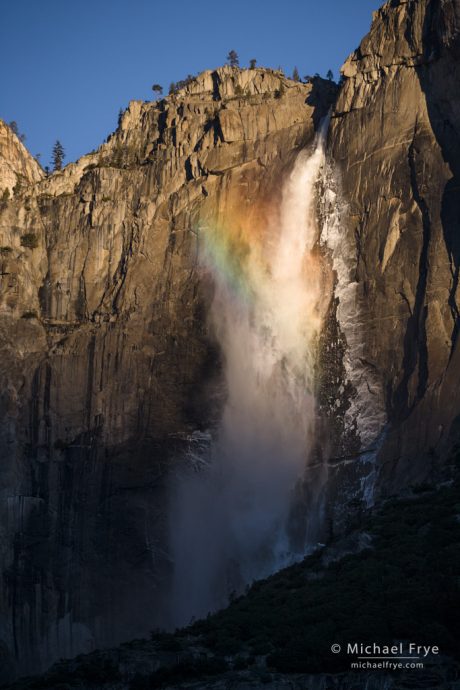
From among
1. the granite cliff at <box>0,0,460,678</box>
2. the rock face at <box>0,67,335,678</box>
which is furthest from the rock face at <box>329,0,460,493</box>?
the rock face at <box>0,67,335,678</box>

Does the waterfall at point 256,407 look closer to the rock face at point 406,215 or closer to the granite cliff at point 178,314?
the granite cliff at point 178,314

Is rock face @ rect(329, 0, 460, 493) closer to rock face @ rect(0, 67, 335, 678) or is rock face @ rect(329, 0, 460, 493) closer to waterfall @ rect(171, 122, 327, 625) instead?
waterfall @ rect(171, 122, 327, 625)

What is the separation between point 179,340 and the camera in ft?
272

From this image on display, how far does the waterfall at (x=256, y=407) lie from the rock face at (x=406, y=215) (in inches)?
156

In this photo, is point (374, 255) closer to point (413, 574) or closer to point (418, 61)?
point (418, 61)

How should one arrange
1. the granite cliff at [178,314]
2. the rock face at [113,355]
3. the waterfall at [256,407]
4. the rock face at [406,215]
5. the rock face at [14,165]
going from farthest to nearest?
the rock face at [14,165] < the rock face at [113,355] < the waterfall at [256,407] < the granite cliff at [178,314] < the rock face at [406,215]

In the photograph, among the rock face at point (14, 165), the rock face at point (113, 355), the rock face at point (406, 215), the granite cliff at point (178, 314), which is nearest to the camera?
the rock face at point (406, 215)

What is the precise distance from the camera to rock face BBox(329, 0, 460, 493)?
70062mm

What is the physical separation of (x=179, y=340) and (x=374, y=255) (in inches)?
521

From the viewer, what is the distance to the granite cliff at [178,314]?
7356 cm

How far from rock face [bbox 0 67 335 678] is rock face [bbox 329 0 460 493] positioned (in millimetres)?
5779

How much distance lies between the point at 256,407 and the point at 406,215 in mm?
13904

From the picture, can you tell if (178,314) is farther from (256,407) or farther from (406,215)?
(406,215)

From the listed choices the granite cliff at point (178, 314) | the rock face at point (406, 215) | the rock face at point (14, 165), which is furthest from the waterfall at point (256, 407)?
the rock face at point (14, 165)
